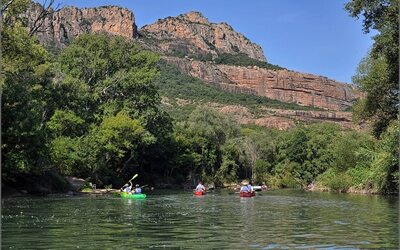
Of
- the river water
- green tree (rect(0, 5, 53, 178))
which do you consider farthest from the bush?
the river water

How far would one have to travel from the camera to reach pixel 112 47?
6431 cm

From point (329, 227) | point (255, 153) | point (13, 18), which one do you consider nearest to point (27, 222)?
point (329, 227)

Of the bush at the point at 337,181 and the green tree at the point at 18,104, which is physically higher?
the green tree at the point at 18,104

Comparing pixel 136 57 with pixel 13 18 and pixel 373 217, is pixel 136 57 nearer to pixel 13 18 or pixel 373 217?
pixel 13 18

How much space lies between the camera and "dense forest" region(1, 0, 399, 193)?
113 ft

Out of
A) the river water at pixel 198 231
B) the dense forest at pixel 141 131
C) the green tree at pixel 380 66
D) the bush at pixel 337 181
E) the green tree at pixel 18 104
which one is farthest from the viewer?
the bush at pixel 337 181

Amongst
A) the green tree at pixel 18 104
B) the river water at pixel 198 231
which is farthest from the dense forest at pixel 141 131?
the river water at pixel 198 231

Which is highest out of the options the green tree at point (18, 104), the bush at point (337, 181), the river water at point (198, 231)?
the green tree at point (18, 104)

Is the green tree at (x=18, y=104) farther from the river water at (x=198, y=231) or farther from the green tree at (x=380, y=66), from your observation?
the green tree at (x=380, y=66)

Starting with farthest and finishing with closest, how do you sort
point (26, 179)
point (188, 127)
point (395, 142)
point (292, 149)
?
point (292, 149) → point (188, 127) → point (26, 179) → point (395, 142)

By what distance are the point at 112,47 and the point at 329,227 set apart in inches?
1988

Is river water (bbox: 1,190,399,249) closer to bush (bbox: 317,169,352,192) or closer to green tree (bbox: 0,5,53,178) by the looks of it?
green tree (bbox: 0,5,53,178)

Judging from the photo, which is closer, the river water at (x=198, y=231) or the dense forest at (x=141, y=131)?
the river water at (x=198, y=231)

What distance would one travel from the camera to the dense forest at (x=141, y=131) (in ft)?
113
